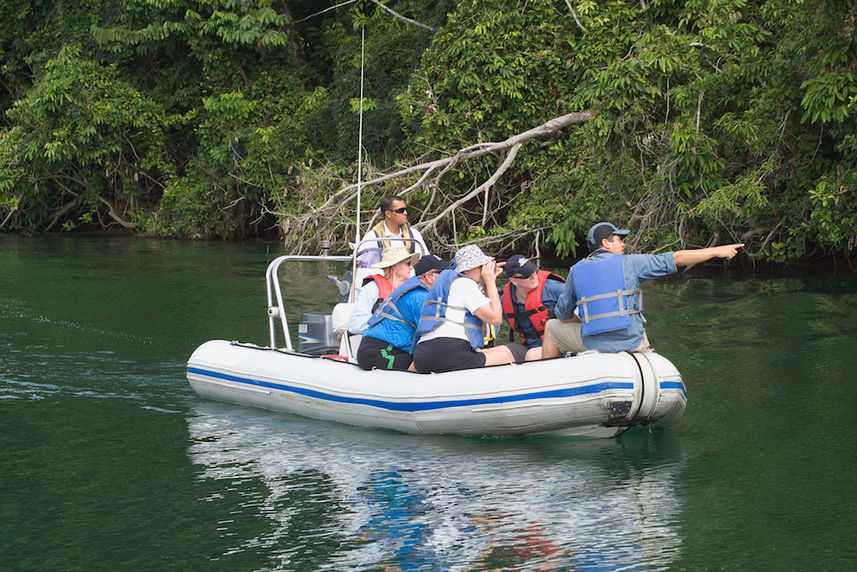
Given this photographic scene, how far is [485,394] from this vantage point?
6.88 m

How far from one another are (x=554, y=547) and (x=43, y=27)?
84.9ft

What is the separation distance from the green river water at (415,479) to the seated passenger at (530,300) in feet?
3.34

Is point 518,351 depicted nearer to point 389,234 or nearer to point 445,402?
point 445,402

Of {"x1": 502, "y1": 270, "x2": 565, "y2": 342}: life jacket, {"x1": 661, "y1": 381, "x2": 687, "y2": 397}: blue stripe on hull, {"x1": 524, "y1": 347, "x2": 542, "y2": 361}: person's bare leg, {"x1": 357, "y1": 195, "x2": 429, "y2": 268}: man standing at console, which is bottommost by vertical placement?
{"x1": 661, "y1": 381, "x2": 687, "y2": 397}: blue stripe on hull

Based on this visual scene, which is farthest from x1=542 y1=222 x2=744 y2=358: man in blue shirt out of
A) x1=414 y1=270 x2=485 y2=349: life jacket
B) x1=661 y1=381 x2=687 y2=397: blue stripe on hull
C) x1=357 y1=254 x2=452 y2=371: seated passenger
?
x1=357 y1=254 x2=452 y2=371: seated passenger

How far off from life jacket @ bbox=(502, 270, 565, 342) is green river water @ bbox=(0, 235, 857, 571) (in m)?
1.02

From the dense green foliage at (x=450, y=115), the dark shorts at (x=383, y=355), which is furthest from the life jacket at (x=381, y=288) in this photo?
the dense green foliage at (x=450, y=115)

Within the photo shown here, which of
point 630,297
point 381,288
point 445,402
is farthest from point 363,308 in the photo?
point 630,297

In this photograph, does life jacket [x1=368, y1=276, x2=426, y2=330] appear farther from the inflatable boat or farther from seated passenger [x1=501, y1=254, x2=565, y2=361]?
seated passenger [x1=501, y1=254, x2=565, y2=361]

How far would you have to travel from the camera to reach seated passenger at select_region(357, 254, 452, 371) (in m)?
7.24

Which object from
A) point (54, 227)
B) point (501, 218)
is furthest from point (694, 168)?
point (54, 227)

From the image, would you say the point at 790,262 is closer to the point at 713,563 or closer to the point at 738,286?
the point at 738,286

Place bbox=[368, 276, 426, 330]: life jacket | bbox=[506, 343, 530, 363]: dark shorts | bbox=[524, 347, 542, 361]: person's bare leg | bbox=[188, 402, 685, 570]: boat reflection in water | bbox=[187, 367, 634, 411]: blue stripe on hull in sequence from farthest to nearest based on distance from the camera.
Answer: bbox=[506, 343, 530, 363]: dark shorts < bbox=[524, 347, 542, 361]: person's bare leg < bbox=[368, 276, 426, 330]: life jacket < bbox=[187, 367, 634, 411]: blue stripe on hull < bbox=[188, 402, 685, 570]: boat reflection in water

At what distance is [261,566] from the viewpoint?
197 inches
